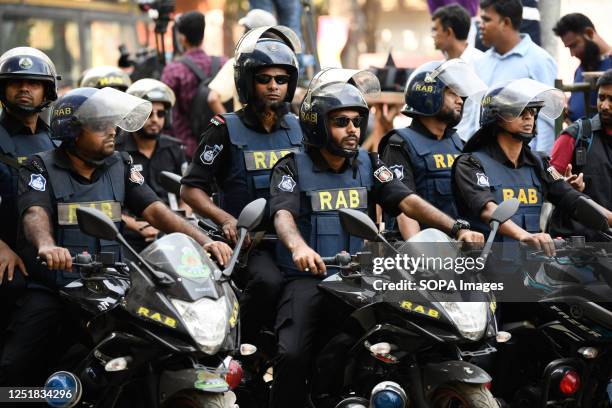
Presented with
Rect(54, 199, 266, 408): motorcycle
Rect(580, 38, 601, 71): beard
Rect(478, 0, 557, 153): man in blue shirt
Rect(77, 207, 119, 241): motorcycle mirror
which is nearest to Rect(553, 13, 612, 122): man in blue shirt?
Rect(580, 38, 601, 71): beard

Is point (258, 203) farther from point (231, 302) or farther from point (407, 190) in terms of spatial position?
point (407, 190)

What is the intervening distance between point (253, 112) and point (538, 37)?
4.33m

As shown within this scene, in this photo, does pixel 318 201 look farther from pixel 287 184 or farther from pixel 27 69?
pixel 27 69

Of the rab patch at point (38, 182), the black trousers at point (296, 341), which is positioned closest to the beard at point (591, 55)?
the black trousers at point (296, 341)

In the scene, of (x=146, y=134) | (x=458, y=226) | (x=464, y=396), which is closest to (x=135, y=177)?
(x=458, y=226)

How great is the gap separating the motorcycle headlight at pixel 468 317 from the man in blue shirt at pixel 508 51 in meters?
4.04

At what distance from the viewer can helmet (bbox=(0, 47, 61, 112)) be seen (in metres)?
7.33

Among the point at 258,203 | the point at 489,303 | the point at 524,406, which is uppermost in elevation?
the point at 258,203

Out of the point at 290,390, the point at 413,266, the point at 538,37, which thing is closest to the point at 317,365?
the point at 290,390

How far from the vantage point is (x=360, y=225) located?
18.5ft

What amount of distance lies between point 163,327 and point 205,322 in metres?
0.18

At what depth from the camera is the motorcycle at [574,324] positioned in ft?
21.9

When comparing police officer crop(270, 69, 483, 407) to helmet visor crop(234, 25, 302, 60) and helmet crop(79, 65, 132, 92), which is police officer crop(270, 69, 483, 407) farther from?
helmet crop(79, 65, 132, 92)

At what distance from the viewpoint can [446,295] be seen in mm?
5875
